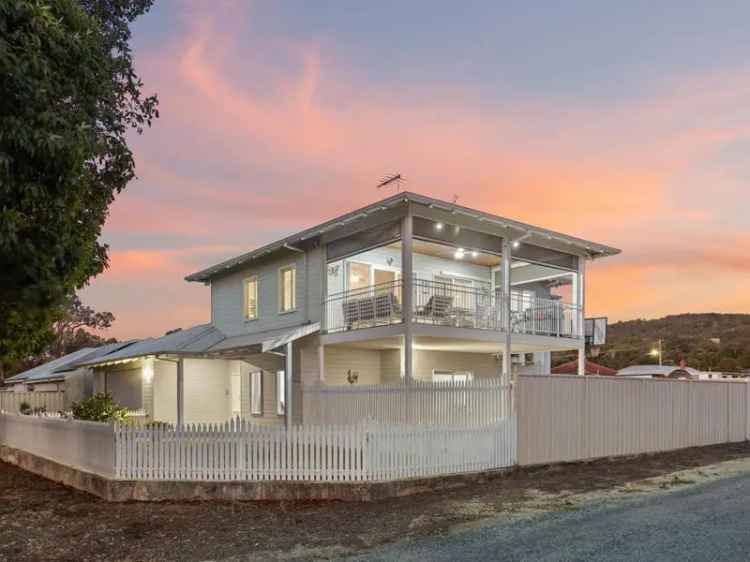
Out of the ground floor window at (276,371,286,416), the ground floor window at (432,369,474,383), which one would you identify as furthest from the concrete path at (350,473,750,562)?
the ground floor window at (276,371,286,416)

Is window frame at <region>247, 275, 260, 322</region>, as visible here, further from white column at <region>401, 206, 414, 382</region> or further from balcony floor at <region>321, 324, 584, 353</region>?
white column at <region>401, 206, 414, 382</region>

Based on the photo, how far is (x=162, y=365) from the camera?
77.1 ft

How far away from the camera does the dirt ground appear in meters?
8.43

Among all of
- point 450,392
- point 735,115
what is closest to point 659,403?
point 450,392

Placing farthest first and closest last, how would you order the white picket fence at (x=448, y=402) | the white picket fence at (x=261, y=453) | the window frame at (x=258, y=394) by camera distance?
the window frame at (x=258, y=394) < the white picket fence at (x=448, y=402) < the white picket fence at (x=261, y=453)

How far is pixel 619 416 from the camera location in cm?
1616

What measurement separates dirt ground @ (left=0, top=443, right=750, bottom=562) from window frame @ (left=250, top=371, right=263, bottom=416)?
8.18 m

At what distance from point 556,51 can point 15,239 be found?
13851mm

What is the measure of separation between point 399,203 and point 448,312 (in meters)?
3.55

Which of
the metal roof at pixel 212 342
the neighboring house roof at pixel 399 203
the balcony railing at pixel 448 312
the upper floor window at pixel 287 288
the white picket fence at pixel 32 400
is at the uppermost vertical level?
the neighboring house roof at pixel 399 203

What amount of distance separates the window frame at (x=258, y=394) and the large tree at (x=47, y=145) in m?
11.3

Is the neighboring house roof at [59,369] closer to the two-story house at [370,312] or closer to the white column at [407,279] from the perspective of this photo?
the two-story house at [370,312]

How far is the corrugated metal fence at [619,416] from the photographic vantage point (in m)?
14.3

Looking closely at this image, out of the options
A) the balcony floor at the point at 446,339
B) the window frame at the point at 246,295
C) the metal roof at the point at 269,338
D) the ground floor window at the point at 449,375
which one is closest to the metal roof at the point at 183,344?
the metal roof at the point at 269,338
